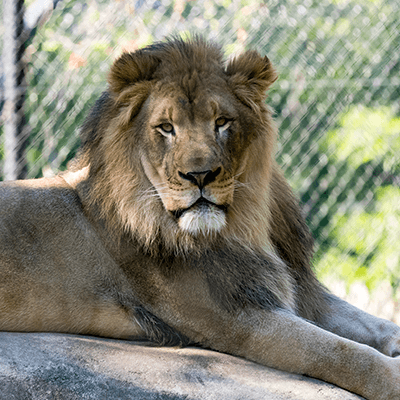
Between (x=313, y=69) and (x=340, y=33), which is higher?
(x=340, y=33)

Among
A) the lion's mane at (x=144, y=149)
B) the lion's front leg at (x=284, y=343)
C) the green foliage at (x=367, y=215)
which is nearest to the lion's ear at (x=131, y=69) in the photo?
the lion's mane at (x=144, y=149)

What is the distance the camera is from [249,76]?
8.46 ft

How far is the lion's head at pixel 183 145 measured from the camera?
7.61 feet

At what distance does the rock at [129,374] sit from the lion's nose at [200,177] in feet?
2.45

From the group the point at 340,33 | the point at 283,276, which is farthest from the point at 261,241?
the point at 340,33

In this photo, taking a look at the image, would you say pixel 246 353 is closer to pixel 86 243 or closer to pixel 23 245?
pixel 86 243

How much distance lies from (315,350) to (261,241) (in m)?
0.58

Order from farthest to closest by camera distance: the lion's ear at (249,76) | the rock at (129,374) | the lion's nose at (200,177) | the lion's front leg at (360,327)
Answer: the lion's front leg at (360,327) < the lion's ear at (249,76) < the lion's nose at (200,177) < the rock at (129,374)

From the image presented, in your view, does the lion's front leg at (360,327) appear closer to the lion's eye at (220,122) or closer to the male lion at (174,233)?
the male lion at (174,233)

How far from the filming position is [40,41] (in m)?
4.18

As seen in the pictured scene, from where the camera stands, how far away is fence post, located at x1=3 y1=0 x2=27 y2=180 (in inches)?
160

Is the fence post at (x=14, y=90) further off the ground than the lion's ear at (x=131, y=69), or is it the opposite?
the lion's ear at (x=131, y=69)

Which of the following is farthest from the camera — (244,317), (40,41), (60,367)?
(40,41)

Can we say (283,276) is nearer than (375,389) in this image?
No
